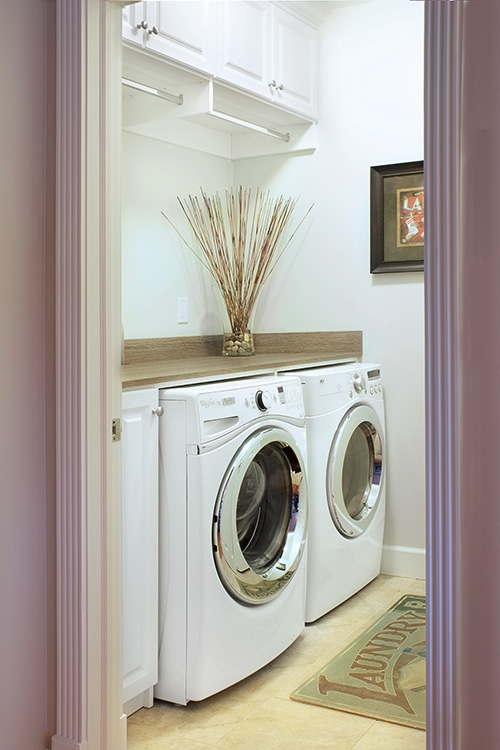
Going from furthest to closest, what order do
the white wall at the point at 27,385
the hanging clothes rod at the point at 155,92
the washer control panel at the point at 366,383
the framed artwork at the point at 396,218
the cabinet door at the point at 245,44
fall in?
the framed artwork at the point at 396,218 → the washer control panel at the point at 366,383 → the cabinet door at the point at 245,44 → the hanging clothes rod at the point at 155,92 → the white wall at the point at 27,385

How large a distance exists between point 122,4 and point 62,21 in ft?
0.54

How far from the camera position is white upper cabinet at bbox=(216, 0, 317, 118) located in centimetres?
280

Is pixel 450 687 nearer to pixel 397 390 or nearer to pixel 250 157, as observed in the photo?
pixel 397 390

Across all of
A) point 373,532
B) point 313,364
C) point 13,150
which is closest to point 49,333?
point 13,150

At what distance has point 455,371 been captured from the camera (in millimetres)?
1324

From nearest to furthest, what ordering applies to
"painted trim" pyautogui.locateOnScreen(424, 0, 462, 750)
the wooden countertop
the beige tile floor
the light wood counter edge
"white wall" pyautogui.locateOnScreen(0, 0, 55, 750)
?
"painted trim" pyautogui.locateOnScreen(424, 0, 462, 750), "white wall" pyautogui.locateOnScreen(0, 0, 55, 750), the beige tile floor, the light wood counter edge, the wooden countertop

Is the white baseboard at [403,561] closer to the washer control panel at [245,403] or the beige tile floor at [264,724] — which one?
the beige tile floor at [264,724]

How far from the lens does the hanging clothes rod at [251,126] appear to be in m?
2.99

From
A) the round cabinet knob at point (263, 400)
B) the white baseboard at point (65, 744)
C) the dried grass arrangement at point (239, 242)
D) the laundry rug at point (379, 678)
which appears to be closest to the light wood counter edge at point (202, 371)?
the round cabinet knob at point (263, 400)

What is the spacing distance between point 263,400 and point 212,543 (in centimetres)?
48

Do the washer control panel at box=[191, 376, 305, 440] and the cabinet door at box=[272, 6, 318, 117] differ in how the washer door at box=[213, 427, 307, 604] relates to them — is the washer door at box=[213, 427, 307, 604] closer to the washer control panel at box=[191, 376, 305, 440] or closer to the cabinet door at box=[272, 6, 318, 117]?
the washer control panel at box=[191, 376, 305, 440]

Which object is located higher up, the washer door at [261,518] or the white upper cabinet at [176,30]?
the white upper cabinet at [176,30]

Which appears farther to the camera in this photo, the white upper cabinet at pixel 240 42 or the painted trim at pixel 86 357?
the white upper cabinet at pixel 240 42

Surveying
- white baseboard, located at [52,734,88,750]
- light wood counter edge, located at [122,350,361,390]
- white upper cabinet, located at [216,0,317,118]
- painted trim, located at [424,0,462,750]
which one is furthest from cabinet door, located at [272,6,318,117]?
white baseboard, located at [52,734,88,750]
